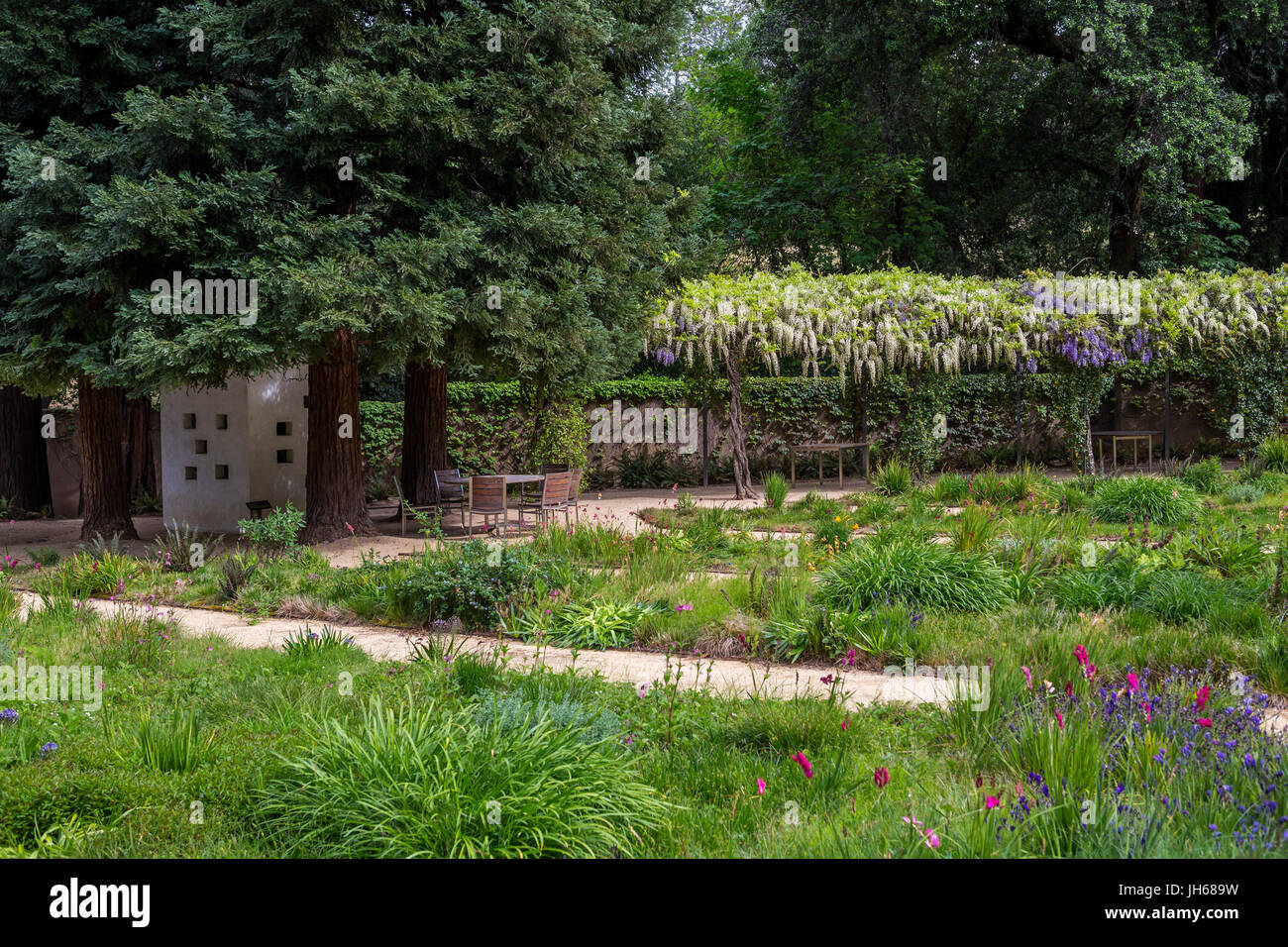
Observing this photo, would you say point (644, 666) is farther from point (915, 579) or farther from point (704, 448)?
point (704, 448)

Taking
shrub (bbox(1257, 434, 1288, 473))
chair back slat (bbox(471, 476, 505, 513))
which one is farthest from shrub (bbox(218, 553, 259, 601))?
shrub (bbox(1257, 434, 1288, 473))

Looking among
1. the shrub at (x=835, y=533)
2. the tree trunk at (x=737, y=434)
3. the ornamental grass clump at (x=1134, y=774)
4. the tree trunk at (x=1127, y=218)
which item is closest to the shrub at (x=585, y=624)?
the shrub at (x=835, y=533)

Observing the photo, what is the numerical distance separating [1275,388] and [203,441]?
65.5 ft

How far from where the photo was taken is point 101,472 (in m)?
12.2

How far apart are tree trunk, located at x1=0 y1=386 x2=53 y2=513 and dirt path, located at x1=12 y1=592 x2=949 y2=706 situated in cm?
1024

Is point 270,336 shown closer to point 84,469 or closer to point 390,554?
point 390,554

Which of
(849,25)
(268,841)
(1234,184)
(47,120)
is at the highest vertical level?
(849,25)

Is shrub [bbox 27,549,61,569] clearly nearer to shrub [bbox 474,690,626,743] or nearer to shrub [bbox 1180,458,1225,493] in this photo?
shrub [bbox 474,690,626,743]

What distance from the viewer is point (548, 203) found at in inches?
467

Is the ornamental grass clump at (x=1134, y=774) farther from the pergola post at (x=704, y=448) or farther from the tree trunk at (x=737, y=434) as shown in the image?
the pergola post at (x=704, y=448)

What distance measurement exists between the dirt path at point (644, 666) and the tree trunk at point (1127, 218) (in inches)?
754

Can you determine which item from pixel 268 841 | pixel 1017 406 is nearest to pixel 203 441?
pixel 268 841

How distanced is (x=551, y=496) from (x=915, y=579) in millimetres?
5597

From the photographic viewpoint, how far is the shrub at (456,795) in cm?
311
